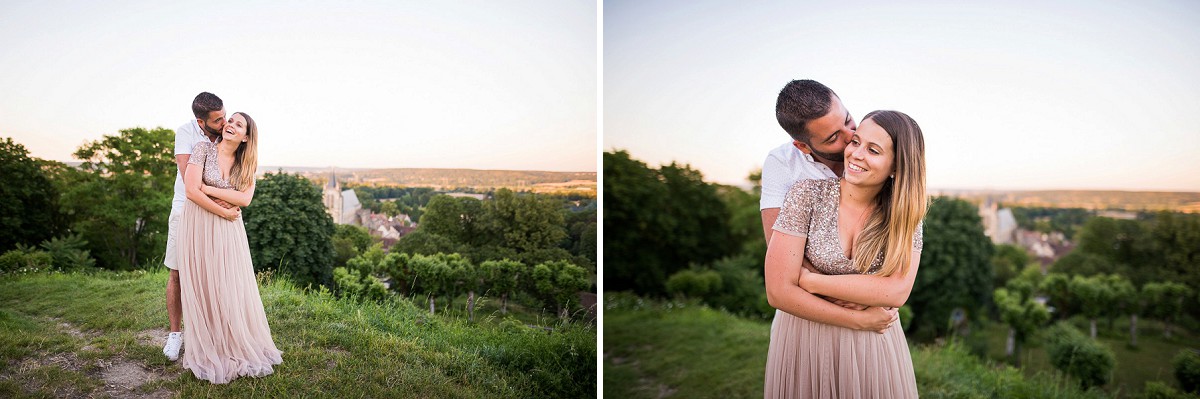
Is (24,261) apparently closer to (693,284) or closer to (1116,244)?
(693,284)

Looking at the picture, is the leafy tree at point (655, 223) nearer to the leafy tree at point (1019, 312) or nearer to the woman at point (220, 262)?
the leafy tree at point (1019, 312)

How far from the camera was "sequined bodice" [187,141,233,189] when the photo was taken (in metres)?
3.68

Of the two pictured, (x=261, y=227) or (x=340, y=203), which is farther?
(x=340, y=203)

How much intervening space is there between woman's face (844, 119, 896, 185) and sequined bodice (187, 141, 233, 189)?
310 cm

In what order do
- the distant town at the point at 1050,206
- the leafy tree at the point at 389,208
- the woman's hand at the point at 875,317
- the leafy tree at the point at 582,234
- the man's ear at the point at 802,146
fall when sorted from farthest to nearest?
the distant town at the point at 1050,206 < the leafy tree at the point at 582,234 < the leafy tree at the point at 389,208 < the man's ear at the point at 802,146 < the woman's hand at the point at 875,317

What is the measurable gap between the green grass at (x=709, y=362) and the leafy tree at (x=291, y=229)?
3236mm

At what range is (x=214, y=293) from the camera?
380 centimetres

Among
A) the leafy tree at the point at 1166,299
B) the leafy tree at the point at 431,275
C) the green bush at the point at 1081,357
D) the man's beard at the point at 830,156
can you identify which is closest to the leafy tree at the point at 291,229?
the leafy tree at the point at 431,275

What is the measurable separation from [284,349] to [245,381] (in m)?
0.30

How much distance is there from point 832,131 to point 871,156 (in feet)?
0.77

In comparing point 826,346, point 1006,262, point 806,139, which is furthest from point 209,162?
point 1006,262

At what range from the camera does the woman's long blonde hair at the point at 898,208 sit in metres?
2.96

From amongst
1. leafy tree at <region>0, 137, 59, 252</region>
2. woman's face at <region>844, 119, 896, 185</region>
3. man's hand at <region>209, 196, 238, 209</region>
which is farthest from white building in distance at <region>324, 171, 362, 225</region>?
woman's face at <region>844, 119, 896, 185</region>

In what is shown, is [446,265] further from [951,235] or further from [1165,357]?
[1165,357]
